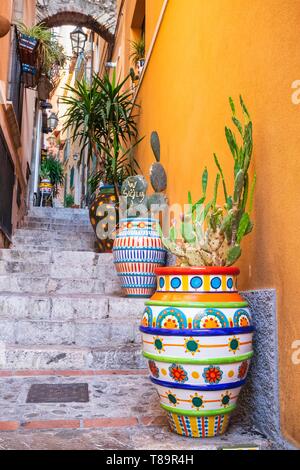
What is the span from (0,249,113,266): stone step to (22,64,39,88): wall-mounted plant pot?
3058 millimetres

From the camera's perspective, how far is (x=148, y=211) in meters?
3.96

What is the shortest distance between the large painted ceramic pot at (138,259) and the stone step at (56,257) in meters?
0.77

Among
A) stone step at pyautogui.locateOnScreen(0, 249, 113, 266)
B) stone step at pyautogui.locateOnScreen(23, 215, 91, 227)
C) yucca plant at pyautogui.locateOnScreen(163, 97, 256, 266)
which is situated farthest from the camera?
stone step at pyautogui.locateOnScreen(23, 215, 91, 227)

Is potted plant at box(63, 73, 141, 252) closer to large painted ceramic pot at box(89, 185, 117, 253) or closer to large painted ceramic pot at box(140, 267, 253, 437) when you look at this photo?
large painted ceramic pot at box(89, 185, 117, 253)

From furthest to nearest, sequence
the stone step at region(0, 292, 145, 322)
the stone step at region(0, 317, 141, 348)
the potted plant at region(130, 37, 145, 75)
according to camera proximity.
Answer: the potted plant at region(130, 37, 145, 75) < the stone step at region(0, 292, 145, 322) < the stone step at region(0, 317, 141, 348)

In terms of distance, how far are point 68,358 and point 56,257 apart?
194cm

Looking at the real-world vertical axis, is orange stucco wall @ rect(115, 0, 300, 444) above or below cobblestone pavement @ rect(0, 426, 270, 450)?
above

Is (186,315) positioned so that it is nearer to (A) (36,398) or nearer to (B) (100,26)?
(A) (36,398)

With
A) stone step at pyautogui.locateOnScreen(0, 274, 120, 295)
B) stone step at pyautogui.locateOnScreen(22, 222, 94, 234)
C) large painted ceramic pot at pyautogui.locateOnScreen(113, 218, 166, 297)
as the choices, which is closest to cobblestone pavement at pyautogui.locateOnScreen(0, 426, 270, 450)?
large painted ceramic pot at pyautogui.locateOnScreen(113, 218, 166, 297)

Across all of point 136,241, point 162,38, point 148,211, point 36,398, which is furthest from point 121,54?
point 36,398

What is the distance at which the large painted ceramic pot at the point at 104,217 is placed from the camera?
5008 millimetres

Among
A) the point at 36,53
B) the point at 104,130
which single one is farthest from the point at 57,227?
the point at 36,53

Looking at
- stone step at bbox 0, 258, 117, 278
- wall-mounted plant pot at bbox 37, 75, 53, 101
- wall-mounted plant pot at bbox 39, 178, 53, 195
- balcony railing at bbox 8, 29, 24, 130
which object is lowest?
stone step at bbox 0, 258, 117, 278

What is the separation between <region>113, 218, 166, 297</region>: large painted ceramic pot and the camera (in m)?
3.50
